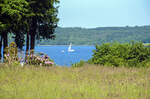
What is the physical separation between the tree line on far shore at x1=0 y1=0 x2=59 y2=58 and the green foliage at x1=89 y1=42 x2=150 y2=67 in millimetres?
5899

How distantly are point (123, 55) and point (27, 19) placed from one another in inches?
546

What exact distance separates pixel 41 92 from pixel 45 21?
27.1 m

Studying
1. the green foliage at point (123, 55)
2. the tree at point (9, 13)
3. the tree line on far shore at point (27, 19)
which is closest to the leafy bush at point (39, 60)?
the tree line on far shore at point (27, 19)

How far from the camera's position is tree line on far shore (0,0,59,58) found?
25859 millimetres

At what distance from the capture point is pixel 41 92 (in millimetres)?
8352

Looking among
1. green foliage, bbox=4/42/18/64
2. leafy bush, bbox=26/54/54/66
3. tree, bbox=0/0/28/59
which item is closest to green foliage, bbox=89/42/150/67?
leafy bush, bbox=26/54/54/66

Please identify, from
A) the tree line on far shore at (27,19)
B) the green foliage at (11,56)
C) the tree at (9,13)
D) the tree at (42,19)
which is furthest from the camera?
the tree at (42,19)

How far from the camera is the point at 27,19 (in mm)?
31500

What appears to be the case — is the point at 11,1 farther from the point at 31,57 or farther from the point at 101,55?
the point at 101,55

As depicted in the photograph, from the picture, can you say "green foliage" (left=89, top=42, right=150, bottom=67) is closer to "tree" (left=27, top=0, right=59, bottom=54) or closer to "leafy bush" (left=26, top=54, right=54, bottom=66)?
"leafy bush" (left=26, top=54, right=54, bottom=66)

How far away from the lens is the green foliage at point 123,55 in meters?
20.8

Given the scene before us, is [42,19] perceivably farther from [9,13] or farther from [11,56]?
[11,56]

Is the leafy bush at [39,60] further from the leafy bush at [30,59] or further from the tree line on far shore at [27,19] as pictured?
the tree line on far shore at [27,19]

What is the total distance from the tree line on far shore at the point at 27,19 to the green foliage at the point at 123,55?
590 cm
